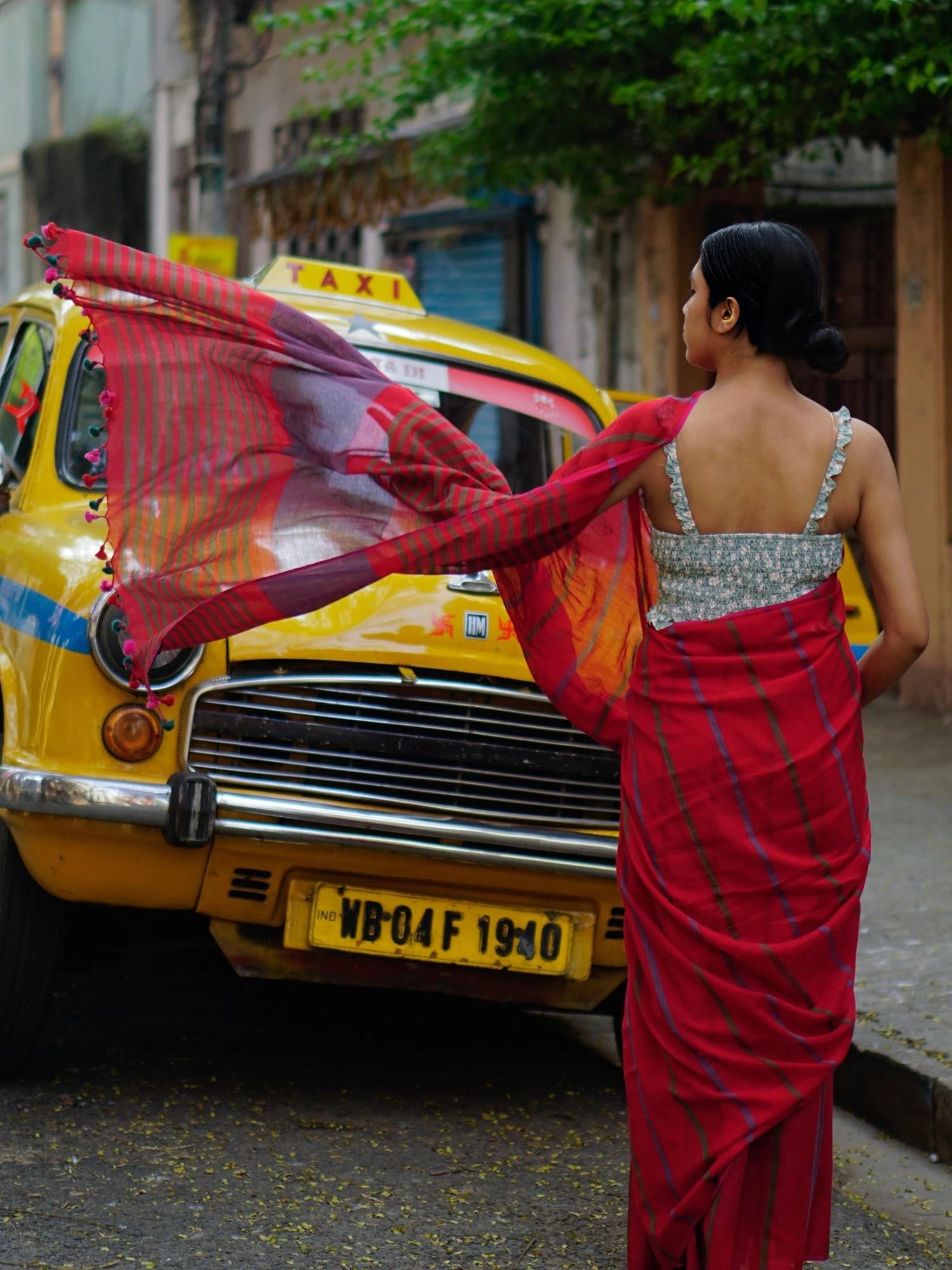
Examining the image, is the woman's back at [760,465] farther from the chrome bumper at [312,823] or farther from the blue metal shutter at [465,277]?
the blue metal shutter at [465,277]

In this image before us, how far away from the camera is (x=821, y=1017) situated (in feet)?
10.2

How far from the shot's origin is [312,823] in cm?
419

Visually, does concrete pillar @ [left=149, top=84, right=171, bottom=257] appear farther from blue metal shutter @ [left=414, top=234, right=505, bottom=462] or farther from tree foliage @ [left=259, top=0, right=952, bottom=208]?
tree foliage @ [left=259, top=0, right=952, bottom=208]

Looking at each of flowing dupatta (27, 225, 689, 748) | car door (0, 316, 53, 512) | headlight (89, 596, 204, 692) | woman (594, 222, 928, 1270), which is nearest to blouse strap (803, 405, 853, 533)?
woman (594, 222, 928, 1270)

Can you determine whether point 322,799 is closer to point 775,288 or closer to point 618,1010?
point 618,1010

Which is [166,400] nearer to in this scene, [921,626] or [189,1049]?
[921,626]

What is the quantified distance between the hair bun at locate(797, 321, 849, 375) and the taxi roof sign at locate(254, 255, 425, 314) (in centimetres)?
286

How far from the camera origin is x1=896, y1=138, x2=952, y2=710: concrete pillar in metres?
10.7

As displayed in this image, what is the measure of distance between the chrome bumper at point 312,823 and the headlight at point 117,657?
0.74ft

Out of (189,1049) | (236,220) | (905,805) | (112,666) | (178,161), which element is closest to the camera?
(112,666)

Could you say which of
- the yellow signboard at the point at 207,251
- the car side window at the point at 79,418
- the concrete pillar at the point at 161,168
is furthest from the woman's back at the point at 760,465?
the concrete pillar at the point at 161,168

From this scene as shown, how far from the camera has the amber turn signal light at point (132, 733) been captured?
4.19m

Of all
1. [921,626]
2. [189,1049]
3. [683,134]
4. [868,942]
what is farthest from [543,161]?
[921,626]

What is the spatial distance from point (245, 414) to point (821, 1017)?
1534 millimetres
